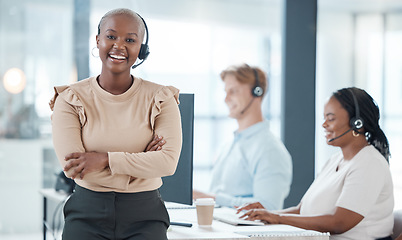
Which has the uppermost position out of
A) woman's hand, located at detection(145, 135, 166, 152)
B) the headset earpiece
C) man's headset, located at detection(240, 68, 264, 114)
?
the headset earpiece

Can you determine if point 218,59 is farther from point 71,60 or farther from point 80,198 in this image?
point 80,198

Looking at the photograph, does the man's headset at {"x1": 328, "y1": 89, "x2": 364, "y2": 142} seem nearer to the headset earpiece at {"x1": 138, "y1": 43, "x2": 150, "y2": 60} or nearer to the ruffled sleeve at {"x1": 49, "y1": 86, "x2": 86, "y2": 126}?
the headset earpiece at {"x1": 138, "y1": 43, "x2": 150, "y2": 60}

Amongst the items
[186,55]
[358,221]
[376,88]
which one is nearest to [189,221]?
[358,221]

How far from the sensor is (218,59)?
4195 mm

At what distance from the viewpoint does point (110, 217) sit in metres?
1.59

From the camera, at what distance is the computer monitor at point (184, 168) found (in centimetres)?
222

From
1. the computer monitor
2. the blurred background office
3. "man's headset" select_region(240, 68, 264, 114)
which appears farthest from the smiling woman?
the blurred background office

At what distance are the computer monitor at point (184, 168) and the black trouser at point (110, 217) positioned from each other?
2.00 ft

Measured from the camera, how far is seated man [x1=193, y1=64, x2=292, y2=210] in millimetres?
2986

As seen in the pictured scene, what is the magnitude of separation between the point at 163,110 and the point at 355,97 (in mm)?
1171

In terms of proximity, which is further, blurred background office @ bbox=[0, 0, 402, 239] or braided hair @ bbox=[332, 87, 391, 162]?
blurred background office @ bbox=[0, 0, 402, 239]

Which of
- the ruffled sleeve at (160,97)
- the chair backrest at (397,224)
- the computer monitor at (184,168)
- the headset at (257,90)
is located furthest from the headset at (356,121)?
the ruffled sleeve at (160,97)

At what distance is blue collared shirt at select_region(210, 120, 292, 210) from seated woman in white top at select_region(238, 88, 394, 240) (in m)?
0.34

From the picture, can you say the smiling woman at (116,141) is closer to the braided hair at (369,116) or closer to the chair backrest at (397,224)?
the braided hair at (369,116)
